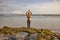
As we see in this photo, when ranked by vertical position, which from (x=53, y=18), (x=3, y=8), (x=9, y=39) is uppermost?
(x=3, y=8)

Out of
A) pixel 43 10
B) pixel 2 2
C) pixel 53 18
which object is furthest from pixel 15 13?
pixel 53 18

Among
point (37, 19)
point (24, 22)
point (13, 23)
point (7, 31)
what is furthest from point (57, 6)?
point (7, 31)

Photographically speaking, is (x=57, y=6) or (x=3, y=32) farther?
(x=57, y=6)

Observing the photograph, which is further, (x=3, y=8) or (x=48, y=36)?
(x=3, y=8)

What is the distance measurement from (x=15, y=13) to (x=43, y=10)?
292 mm

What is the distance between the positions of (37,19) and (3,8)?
1.24ft

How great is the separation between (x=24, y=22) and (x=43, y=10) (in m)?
0.24

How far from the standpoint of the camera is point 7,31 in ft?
3.16

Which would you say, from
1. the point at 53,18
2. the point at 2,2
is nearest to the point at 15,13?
the point at 2,2

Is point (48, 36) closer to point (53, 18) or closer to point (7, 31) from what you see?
point (7, 31)

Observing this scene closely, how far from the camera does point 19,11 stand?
4.48ft

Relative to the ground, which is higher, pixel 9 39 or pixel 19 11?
pixel 19 11

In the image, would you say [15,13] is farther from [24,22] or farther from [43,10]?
[43,10]

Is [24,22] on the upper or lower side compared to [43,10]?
lower
